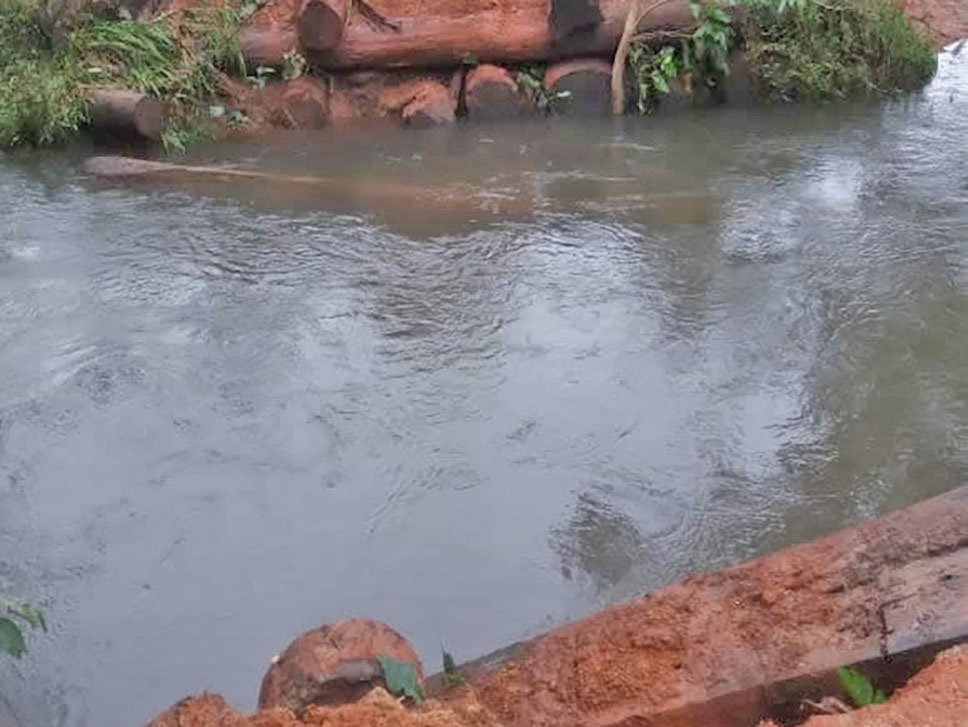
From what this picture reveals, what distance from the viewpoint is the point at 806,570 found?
3.45 metres

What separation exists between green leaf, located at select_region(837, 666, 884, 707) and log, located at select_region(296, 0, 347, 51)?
8.01 meters

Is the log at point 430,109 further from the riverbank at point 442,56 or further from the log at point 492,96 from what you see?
the log at point 492,96

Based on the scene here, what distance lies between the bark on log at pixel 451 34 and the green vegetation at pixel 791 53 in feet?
0.76

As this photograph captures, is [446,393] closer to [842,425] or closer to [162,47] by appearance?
[842,425]

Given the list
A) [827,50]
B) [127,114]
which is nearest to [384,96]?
[127,114]

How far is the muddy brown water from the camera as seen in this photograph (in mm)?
4555

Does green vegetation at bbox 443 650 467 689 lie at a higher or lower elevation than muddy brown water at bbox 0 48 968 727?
higher

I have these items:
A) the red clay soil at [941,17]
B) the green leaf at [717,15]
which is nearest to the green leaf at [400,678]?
the green leaf at [717,15]

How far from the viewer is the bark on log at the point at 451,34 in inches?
412

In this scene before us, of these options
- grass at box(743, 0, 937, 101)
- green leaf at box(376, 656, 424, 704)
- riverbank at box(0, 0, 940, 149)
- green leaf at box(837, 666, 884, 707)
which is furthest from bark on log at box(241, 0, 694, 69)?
green leaf at box(837, 666, 884, 707)

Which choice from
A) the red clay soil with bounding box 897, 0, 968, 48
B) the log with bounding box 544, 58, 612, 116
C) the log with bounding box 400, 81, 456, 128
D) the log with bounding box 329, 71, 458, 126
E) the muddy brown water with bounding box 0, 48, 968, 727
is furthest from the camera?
the red clay soil with bounding box 897, 0, 968, 48

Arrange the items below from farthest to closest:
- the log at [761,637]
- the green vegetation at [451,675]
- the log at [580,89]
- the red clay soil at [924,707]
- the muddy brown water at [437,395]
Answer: the log at [580,89]
the muddy brown water at [437,395]
the green vegetation at [451,675]
the log at [761,637]
the red clay soil at [924,707]

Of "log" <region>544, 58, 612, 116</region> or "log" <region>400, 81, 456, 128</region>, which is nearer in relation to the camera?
"log" <region>400, 81, 456, 128</region>

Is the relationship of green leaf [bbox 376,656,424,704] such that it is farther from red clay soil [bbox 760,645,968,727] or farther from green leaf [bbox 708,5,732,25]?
green leaf [bbox 708,5,732,25]
